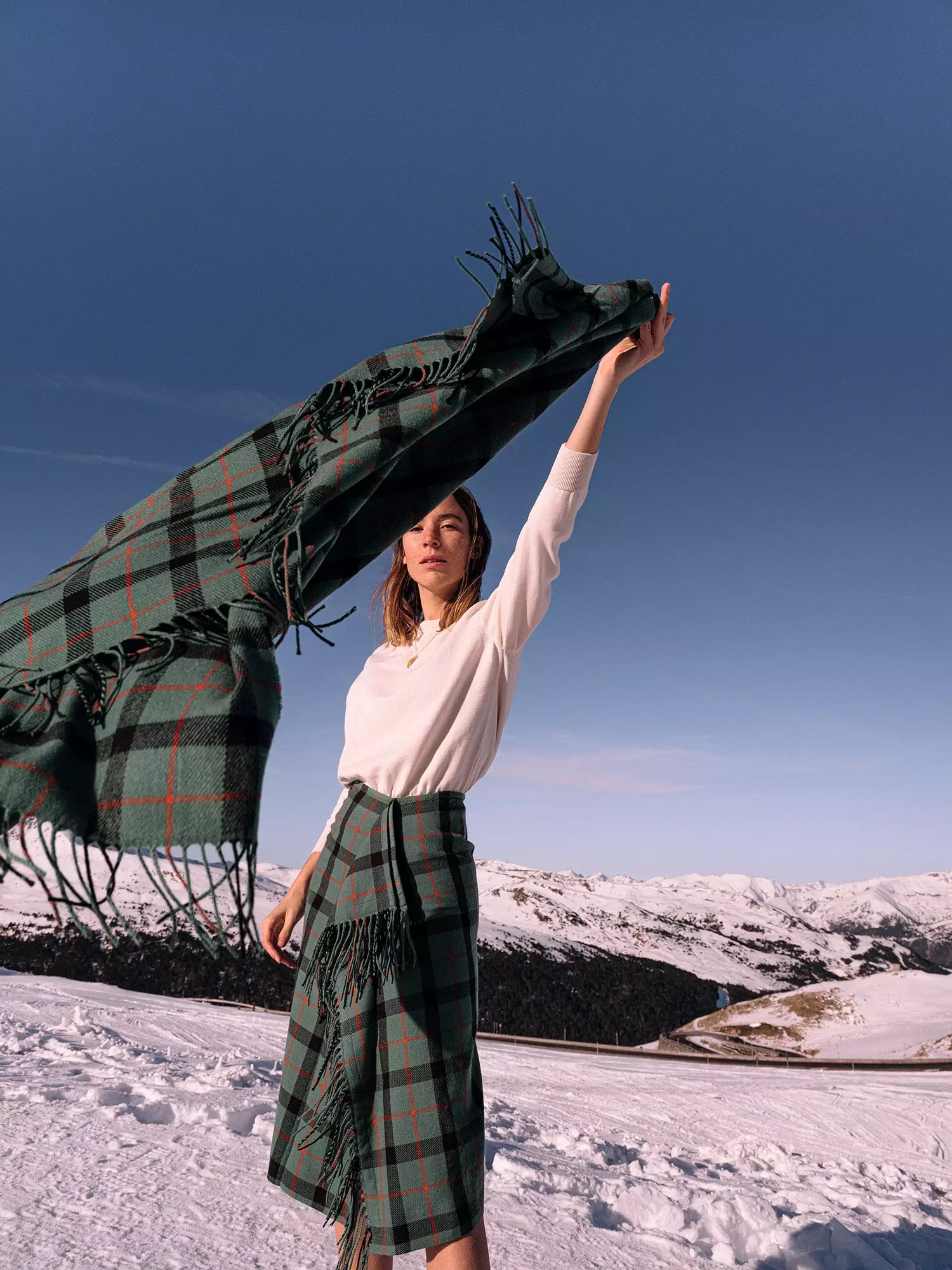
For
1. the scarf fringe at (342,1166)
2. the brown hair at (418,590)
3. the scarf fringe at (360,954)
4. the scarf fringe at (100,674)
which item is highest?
the brown hair at (418,590)

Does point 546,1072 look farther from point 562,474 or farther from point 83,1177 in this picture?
point 562,474

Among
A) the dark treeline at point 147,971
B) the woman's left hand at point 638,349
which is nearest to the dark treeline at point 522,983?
the dark treeline at point 147,971

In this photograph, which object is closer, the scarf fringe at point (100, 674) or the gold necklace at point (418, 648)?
the scarf fringe at point (100, 674)

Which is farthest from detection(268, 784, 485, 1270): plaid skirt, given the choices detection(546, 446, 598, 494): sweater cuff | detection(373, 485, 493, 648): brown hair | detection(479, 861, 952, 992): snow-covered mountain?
detection(479, 861, 952, 992): snow-covered mountain

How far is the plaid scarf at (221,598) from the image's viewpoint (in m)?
0.91

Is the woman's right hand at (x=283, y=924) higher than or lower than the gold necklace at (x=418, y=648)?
lower

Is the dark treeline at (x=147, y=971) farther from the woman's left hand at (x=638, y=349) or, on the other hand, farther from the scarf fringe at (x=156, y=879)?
the woman's left hand at (x=638, y=349)

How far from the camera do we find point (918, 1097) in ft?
16.5

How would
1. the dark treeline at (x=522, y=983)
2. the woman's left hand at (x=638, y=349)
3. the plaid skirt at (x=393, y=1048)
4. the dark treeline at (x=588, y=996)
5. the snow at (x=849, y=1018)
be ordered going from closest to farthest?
the plaid skirt at (x=393, y=1048) < the woman's left hand at (x=638, y=349) < the snow at (x=849, y=1018) < the dark treeline at (x=522, y=983) < the dark treeline at (x=588, y=996)

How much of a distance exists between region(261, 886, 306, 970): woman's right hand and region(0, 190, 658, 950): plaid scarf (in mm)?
525

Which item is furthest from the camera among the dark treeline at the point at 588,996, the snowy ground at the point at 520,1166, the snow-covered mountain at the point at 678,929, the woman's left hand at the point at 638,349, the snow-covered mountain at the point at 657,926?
the snow-covered mountain at the point at 678,929

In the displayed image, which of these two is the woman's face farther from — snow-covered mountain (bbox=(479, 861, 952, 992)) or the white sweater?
snow-covered mountain (bbox=(479, 861, 952, 992))

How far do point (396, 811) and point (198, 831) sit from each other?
0.51 meters

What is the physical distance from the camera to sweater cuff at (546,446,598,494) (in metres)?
1.34
